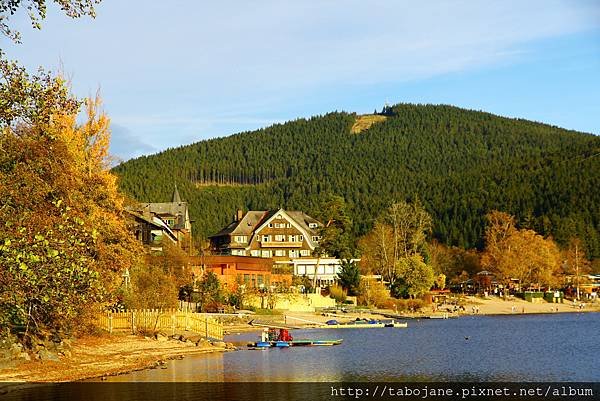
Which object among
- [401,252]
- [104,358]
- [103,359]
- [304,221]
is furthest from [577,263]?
[103,359]

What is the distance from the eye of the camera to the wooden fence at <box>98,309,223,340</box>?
4834 cm

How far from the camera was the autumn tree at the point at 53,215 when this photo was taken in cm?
2041

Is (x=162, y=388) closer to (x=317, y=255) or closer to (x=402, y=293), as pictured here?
(x=402, y=293)

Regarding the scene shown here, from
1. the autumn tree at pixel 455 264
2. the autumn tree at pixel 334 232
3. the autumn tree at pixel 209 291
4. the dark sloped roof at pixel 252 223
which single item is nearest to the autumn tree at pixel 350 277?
the autumn tree at pixel 334 232

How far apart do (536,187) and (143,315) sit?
499 feet

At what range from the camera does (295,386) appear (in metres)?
32.8

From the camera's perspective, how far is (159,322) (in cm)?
5153

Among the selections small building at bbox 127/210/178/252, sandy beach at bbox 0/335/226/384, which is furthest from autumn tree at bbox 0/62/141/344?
small building at bbox 127/210/178/252

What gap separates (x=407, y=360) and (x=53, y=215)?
857 inches

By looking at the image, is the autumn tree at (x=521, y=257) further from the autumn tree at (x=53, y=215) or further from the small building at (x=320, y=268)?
the autumn tree at (x=53, y=215)

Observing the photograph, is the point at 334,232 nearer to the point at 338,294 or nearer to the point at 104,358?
the point at 338,294

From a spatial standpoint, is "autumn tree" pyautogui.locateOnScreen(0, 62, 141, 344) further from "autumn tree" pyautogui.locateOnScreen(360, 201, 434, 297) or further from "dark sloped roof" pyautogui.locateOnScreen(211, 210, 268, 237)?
"dark sloped roof" pyautogui.locateOnScreen(211, 210, 268, 237)

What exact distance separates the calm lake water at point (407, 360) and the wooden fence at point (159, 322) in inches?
156

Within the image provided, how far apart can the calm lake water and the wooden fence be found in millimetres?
3958
